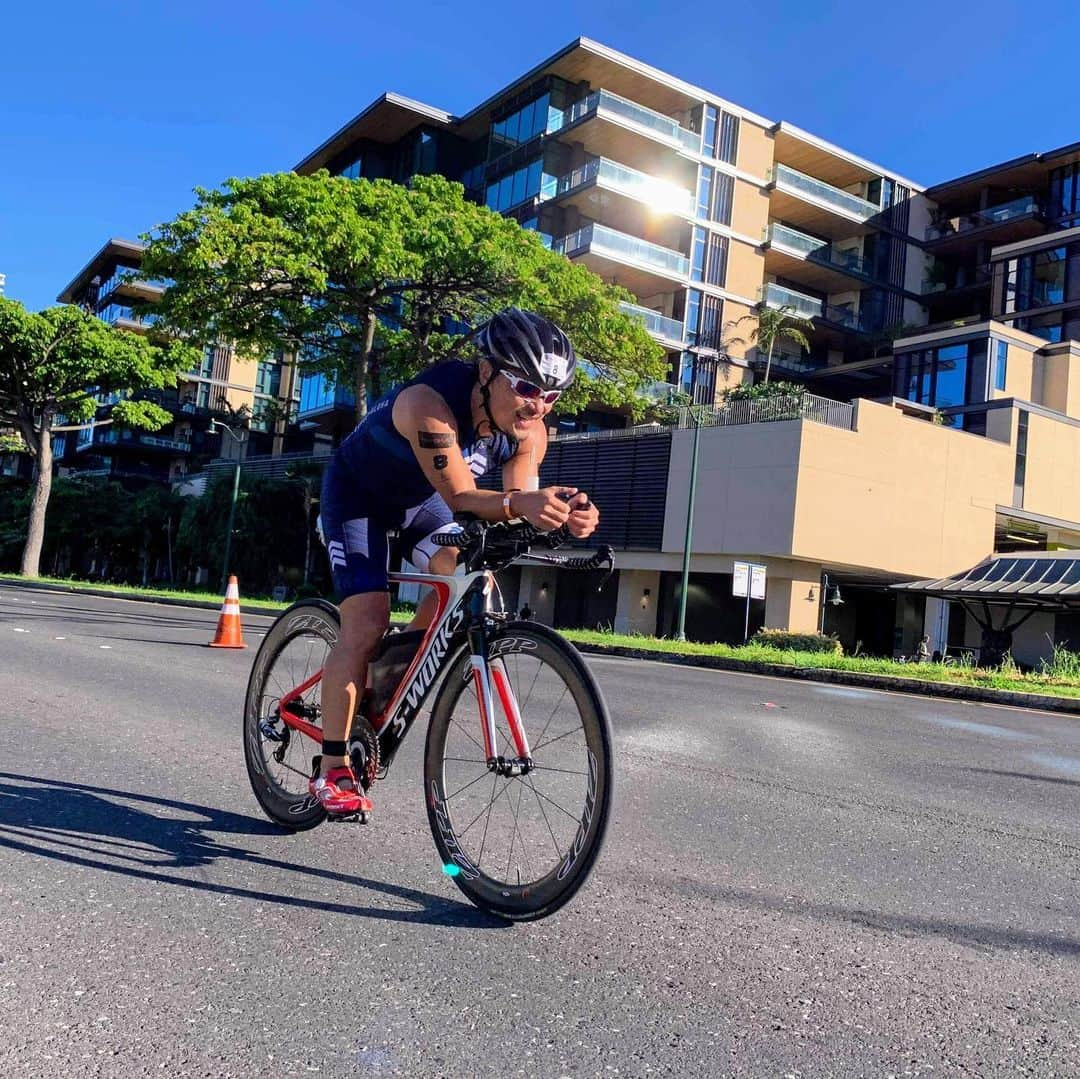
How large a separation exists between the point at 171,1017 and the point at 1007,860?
10.1 feet

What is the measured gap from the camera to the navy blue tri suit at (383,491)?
3152mm

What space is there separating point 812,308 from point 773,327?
5.50 m

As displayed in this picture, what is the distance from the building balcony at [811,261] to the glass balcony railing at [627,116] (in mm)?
6364

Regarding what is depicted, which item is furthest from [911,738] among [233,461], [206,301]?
[233,461]

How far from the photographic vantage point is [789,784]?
525 centimetres

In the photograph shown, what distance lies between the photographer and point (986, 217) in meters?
54.5

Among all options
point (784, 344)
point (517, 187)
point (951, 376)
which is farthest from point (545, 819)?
point (784, 344)

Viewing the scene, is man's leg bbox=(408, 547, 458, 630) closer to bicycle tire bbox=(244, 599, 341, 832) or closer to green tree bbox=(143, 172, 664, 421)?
bicycle tire bbox=(244, 599, 341, 832)

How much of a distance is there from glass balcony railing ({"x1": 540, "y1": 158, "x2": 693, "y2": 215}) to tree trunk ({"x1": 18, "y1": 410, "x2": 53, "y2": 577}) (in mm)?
24198

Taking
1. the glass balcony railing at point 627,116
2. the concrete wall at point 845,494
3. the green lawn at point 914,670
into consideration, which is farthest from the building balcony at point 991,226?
the green lawn at point 914,670

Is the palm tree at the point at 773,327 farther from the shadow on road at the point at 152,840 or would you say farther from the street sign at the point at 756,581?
the shadow on road at the point at 152,840

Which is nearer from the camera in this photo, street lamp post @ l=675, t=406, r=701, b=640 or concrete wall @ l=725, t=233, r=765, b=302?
street lamp post @ l=675, t=406, r=701, b=640

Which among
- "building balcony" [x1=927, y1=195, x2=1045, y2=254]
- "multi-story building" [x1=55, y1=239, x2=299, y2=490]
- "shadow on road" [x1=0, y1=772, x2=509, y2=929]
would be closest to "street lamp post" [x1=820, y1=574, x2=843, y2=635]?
"building balcony" [x1=927, y1=195, x2=1045, y2=254]

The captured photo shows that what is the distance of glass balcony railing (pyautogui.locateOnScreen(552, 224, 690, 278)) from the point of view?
44531 mm
